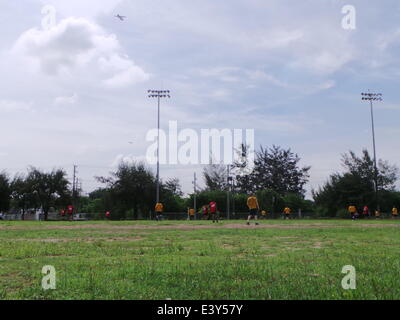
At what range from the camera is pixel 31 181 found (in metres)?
68.3

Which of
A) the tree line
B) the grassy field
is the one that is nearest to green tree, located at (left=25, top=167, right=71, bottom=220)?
the tree line

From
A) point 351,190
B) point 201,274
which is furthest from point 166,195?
point 201,274

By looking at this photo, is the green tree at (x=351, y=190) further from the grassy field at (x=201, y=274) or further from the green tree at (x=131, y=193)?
the grassy field at (x=201, y=274)

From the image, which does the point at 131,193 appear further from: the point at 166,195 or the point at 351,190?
the point at 351,190

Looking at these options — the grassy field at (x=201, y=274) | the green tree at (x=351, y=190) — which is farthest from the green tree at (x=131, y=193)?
the grassy field at (x=201, y=274)

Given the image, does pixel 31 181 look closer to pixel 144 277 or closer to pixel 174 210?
pixel 174 210

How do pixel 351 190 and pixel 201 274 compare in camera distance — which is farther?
pixel 351 190

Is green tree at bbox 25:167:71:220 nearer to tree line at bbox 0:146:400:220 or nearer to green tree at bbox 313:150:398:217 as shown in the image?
tree line at bbox 0:146:400:220

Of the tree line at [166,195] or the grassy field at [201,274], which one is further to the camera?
the tree line at [166,195]

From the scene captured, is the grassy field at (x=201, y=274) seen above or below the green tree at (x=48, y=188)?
below

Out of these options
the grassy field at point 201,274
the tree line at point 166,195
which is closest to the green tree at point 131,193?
the tree line at point 166,195
